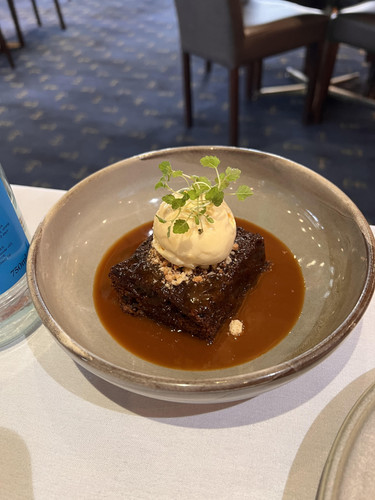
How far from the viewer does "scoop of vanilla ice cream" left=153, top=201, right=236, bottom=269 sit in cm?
75

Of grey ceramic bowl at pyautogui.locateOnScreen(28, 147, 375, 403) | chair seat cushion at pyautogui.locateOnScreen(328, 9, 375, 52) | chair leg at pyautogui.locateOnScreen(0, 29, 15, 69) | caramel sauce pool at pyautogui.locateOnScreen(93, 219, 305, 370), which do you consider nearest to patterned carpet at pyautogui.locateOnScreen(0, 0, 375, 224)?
chair leg at pyautogui.locateOnScreen(0, 29, 15, 69)

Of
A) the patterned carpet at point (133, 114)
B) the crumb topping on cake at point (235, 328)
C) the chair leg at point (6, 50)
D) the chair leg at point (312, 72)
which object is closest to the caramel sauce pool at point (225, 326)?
the crumb topping on cake at point (235, 328)

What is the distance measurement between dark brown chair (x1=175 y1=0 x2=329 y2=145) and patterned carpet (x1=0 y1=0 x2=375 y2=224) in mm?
495

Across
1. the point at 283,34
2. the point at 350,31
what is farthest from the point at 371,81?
the point at 283,34

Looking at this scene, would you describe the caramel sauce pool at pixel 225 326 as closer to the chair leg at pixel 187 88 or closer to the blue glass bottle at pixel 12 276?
the blue glass bottle at pixel 12 276

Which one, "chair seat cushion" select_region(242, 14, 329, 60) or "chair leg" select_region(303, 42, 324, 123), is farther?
"chair leg" select_region(303, 42, 324, 123)

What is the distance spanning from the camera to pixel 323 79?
8.64 ft

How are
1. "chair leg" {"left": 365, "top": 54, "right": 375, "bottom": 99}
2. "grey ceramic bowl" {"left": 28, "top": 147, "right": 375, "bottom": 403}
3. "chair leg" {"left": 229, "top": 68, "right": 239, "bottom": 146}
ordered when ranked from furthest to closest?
"chair leg" {"left": 365, "top": 54, "right": 375, "bottom": 99} < "chair leg" {"left": 229, "top": 68, "right": 239, "bottom": 146} < "grey ceramic bowl" {"left": 28, "top": 147, "right": 375, "bottom": 403}

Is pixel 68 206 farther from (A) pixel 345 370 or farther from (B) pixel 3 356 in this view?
(A) pixel 345 370

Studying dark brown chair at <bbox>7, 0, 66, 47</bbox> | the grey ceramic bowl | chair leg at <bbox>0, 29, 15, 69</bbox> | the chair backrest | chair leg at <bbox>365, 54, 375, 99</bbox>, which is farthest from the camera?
dark brown chair at <bbox>7, 0, 66, 47</bbox>

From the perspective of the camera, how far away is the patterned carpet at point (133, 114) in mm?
2596

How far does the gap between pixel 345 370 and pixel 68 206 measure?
2.07 ft

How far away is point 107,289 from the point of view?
826 millimetres

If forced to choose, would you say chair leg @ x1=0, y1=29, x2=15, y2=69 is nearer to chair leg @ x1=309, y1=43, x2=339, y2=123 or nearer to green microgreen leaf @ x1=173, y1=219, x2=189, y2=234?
chair leg @ x1=309, y1=43, x2=339, y2=123
